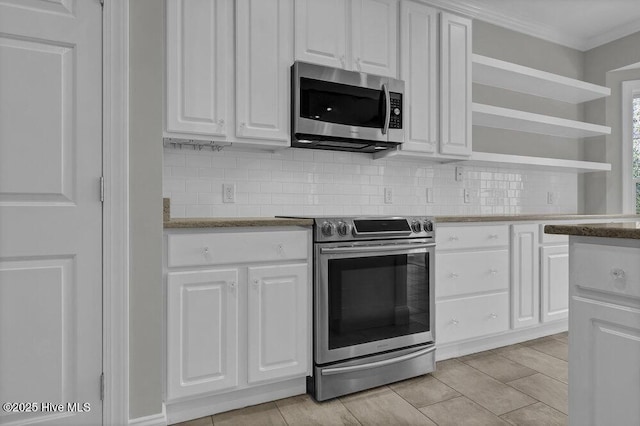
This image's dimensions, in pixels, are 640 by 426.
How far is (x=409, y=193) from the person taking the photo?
324 centimetres

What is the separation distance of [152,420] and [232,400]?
1.33 ft

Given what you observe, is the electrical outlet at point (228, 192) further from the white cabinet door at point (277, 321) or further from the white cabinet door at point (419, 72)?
the white cabinet door at point (419, 72)

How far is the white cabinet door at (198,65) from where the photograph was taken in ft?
6.99

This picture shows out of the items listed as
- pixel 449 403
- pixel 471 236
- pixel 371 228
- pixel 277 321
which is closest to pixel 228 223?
pixel 277 321

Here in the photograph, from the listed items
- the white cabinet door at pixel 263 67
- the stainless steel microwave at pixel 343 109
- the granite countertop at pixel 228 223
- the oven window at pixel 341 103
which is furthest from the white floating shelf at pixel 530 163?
the granite countertop at pixel 228 223

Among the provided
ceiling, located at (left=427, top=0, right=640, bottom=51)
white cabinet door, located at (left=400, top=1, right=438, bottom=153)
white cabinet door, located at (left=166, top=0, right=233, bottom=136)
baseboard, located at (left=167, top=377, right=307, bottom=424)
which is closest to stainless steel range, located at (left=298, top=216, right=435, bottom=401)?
baseboard, located at (left=167, top=377, right=307, bottom=424)

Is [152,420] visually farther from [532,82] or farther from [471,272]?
[532,82]

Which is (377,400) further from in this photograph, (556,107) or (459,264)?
(556,107)

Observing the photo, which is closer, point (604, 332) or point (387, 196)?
point (604, 332)

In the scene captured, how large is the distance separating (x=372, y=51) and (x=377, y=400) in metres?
2.19

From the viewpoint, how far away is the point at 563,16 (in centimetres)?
362

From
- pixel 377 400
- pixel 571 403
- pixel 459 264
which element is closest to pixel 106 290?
pixel 377 400

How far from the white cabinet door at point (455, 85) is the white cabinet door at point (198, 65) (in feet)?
5.23

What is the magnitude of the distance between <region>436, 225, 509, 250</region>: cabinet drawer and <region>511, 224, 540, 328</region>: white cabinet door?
0.12m
